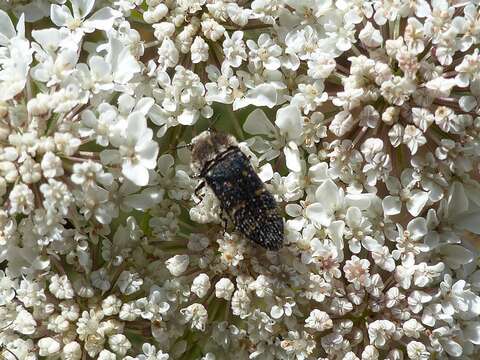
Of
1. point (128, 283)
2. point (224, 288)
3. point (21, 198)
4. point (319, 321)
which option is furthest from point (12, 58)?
point (319, 321)

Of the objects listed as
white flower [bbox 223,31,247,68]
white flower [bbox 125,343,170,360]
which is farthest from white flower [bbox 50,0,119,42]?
white flower [bbox 125,343,170,360]

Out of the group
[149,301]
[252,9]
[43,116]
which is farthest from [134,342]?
[252,9]

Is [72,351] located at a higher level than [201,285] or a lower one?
lower

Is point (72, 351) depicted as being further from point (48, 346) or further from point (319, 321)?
point (319, 321)

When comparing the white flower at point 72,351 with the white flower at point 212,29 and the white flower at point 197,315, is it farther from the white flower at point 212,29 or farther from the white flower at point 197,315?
the white flower at point 212,29

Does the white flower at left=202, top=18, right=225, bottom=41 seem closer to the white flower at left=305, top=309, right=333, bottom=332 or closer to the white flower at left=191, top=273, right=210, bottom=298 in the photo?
the white flower at left=191, top=273, right=210, bottom=298

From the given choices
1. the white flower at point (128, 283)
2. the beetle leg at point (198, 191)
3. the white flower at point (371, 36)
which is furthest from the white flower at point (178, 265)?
the white flower at point (371, 36)

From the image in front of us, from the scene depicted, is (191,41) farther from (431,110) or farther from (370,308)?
(370,308)
